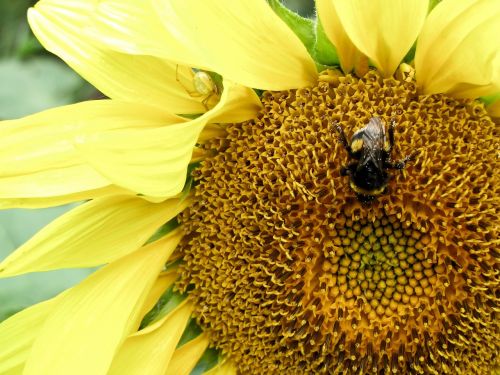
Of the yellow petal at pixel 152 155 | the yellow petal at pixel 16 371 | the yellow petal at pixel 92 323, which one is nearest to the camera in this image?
the yellow petal at pixel 152 155

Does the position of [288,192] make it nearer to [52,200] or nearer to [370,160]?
[370,160]

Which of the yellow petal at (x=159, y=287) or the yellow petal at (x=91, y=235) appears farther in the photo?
the yellow petal at (x=159, y=287)

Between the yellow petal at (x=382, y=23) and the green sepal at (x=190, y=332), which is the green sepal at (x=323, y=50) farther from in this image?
the green sepal at (x=190, y=332)

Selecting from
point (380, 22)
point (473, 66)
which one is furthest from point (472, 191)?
point (380, 22)

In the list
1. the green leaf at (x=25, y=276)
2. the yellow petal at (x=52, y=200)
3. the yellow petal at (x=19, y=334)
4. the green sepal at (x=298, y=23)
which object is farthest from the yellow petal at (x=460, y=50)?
the green leaf at (x=25, y=276)

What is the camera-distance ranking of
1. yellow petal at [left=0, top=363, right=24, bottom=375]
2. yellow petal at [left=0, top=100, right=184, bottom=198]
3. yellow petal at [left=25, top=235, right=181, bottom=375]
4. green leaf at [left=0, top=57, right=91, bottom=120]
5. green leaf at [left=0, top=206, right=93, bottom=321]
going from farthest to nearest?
green leaf at [left=0, top=57, right=91, bottom=120] → green leaf at [left=0, top=206, right=93, bottom=321] → yellow petal at [left=0, top=363, right=24, bottom=375] → yellow petal at [left=25, top=235, right=181, bottom=375] → yellow petal at [left=0, top=100, right=184, bottom=198]

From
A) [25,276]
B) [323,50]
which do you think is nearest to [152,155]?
[323,50]

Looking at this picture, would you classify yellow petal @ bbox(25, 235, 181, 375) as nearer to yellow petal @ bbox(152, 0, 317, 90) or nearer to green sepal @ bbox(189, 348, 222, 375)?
green sepal @ bbox(189, 348, 222, 375)

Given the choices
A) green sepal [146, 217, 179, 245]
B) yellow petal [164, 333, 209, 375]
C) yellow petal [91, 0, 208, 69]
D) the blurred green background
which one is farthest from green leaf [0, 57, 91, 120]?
yellow petal [91, 0, 208, 69]
